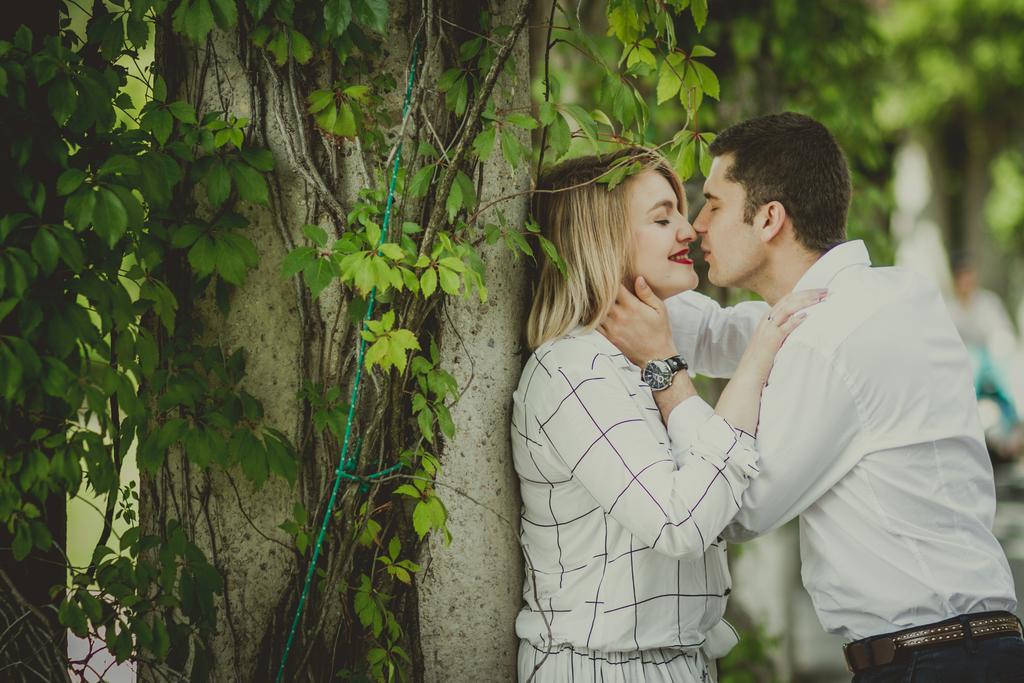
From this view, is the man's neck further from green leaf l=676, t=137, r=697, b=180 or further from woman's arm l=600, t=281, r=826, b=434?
green leaf l=676, t=137, r=697, b=180

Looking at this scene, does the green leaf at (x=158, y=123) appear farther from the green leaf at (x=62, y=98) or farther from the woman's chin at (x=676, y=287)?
the woman's chin at (x=676, y=287)

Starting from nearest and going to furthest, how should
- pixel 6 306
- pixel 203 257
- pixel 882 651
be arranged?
pixel 6 306 < pixel 203 257 < pixel 882 651

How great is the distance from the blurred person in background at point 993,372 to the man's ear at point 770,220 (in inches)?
288

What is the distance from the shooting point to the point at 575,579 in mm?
2480

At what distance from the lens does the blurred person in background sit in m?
9.59

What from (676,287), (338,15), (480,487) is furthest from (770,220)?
(338,15)

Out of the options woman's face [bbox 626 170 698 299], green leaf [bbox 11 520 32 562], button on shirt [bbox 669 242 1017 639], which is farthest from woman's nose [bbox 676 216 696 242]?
green leaf [bbox 11 520 32 562]

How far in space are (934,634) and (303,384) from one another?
1655mm

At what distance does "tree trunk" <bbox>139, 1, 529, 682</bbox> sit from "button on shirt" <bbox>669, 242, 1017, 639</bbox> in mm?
638

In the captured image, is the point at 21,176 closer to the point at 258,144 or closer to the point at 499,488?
the point at 258,144

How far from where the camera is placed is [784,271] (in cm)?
289

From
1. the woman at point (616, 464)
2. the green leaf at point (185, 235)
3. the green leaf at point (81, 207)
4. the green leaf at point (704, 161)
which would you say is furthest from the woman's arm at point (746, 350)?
the green leaf at point (81, 207)

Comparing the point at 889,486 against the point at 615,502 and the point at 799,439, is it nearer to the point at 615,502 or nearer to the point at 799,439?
the point at 799,439

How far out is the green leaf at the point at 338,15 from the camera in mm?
2143
